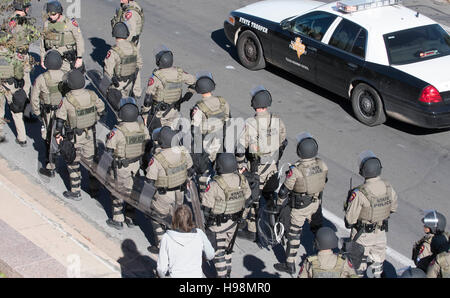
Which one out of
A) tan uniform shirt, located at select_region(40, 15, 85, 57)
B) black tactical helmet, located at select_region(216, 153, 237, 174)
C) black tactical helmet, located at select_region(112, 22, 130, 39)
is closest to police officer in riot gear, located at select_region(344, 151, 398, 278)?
black tactical helmet, located at select_region(216, 153, 237, 174)

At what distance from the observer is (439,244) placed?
7035 millimetres

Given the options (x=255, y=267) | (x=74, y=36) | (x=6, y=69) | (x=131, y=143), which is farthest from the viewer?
(x=74, y=36)

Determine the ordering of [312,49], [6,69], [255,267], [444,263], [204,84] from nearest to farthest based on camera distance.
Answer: [444,263], [255,267], [204,84], [6,69], [312,49]

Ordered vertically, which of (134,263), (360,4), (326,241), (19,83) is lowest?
(134,263)

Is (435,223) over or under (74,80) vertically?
under

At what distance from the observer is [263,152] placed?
898cm

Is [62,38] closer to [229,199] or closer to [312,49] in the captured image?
[312,49]

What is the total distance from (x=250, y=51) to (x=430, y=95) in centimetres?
425

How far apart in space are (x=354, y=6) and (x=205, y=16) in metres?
5.59

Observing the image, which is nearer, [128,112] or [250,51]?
[128,112]

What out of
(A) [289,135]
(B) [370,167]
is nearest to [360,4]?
(A) [289,135]

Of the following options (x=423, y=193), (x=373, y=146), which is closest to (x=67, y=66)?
(x=373, y=146)

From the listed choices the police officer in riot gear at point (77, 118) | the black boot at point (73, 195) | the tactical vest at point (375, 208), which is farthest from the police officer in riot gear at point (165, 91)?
the tactical vest at point (375, 208)

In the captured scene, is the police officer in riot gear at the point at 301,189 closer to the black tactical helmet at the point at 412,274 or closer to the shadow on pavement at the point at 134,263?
the shadow on pavement at the point at 134,263
